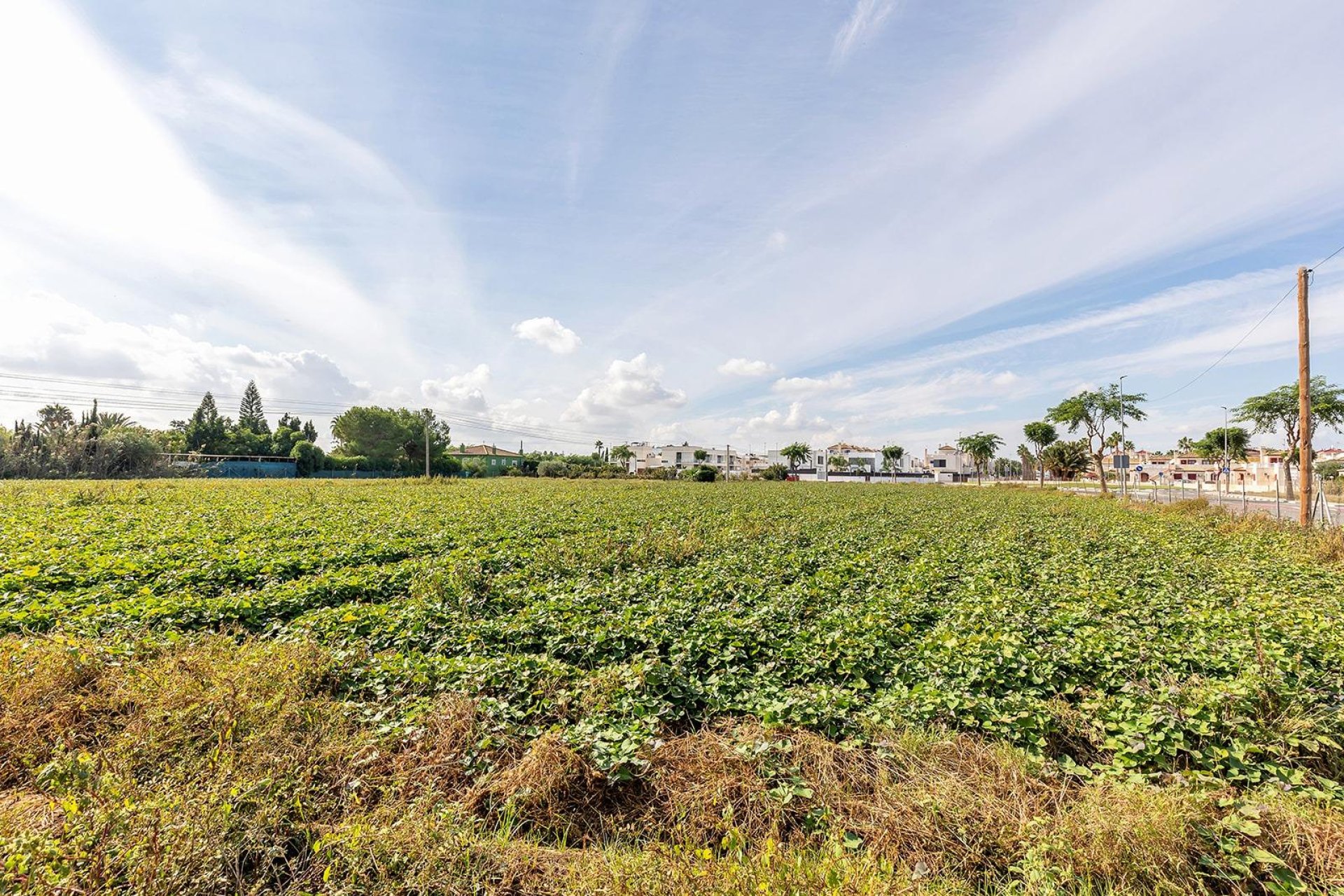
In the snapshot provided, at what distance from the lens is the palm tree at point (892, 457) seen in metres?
115

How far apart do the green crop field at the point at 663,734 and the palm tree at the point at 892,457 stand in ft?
364

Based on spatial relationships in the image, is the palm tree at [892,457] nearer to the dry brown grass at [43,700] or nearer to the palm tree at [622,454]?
the palm tree at [622,454]

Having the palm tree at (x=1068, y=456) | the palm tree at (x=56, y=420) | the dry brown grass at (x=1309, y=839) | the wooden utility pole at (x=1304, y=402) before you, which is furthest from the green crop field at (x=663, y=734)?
the palm tree at (x=1068, y=456)

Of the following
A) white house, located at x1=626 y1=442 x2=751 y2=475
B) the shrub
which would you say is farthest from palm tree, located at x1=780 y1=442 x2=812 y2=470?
the shrub

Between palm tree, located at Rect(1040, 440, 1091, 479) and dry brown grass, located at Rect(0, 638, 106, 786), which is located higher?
palm tree, located at Rect(1040, 440, 1091, 479)

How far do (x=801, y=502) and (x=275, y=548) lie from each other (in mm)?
23052

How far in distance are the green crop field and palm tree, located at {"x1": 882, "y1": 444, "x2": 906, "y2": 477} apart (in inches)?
4368

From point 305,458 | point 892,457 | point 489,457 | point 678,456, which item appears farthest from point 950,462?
point 305,458

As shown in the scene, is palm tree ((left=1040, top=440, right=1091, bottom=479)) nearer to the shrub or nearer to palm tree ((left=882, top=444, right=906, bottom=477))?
palm tree ((left=882, top=444, right=906, bottom=477))

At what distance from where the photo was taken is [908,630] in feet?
21.1

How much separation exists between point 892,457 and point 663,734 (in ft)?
399

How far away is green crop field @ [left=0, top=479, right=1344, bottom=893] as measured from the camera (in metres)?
3.07

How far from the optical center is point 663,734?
4629mm

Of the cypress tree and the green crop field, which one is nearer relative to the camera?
the green crop field
